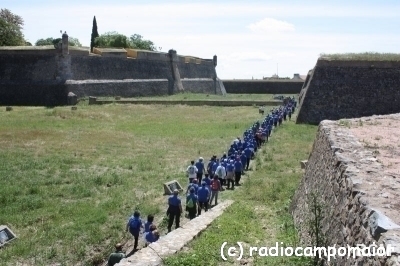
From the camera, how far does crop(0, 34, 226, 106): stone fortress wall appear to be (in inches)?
1384

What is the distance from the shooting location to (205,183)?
38.9 feet

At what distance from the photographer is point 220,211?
10422 mm

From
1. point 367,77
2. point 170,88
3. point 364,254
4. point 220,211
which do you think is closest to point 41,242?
point 220,211

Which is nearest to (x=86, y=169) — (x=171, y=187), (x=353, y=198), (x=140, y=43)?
(x=171, y=187)

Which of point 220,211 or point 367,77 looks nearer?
point 220,211

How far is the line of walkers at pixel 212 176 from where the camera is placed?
10.6m

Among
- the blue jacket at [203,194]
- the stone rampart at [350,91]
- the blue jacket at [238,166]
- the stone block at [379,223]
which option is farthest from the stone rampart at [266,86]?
the stone block at [379,223]

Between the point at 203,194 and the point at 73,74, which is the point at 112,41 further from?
the point at 203,194

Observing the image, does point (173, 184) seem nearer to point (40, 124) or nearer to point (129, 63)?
point (40, 124)

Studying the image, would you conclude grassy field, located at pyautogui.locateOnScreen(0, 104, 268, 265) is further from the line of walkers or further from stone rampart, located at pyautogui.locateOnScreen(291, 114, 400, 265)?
stone rampart, located at pyautogui.locateOnScreen(291, 114, 400, 265)

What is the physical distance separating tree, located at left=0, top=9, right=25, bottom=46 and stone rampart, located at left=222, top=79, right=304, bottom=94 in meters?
25.5

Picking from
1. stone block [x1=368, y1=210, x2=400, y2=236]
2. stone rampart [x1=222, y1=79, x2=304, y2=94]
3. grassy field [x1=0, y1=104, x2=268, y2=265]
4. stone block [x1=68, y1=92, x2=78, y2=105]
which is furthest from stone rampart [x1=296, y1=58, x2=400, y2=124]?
stone rampart [x1=222, y1=79, x2=304, y2=94]

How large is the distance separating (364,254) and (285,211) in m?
6.56

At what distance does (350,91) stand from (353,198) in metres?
24.7
